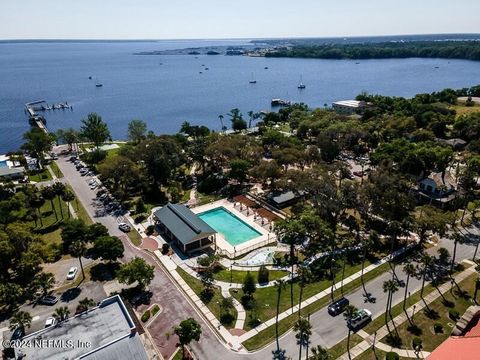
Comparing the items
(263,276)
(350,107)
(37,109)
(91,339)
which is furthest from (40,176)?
(350,107)

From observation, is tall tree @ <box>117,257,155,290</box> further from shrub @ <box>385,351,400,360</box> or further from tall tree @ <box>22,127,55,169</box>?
tall tree @ <box>22,127,55,169</box>

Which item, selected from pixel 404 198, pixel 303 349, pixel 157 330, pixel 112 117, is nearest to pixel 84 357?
pixel 157 330

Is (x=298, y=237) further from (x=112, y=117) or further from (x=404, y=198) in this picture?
(x=112, y=117)

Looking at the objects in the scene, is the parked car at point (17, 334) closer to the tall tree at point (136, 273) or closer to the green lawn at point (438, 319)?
the tall tree at point (136, 273)

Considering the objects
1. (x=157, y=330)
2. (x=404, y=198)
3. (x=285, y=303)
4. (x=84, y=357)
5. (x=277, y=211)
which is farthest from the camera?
(x=277, y=211)

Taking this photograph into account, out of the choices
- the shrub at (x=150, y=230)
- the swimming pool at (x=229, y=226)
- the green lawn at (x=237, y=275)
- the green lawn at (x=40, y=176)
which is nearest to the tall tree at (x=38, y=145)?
the green lawn at (x=40, y=176)

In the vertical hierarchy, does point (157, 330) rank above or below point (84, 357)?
below
